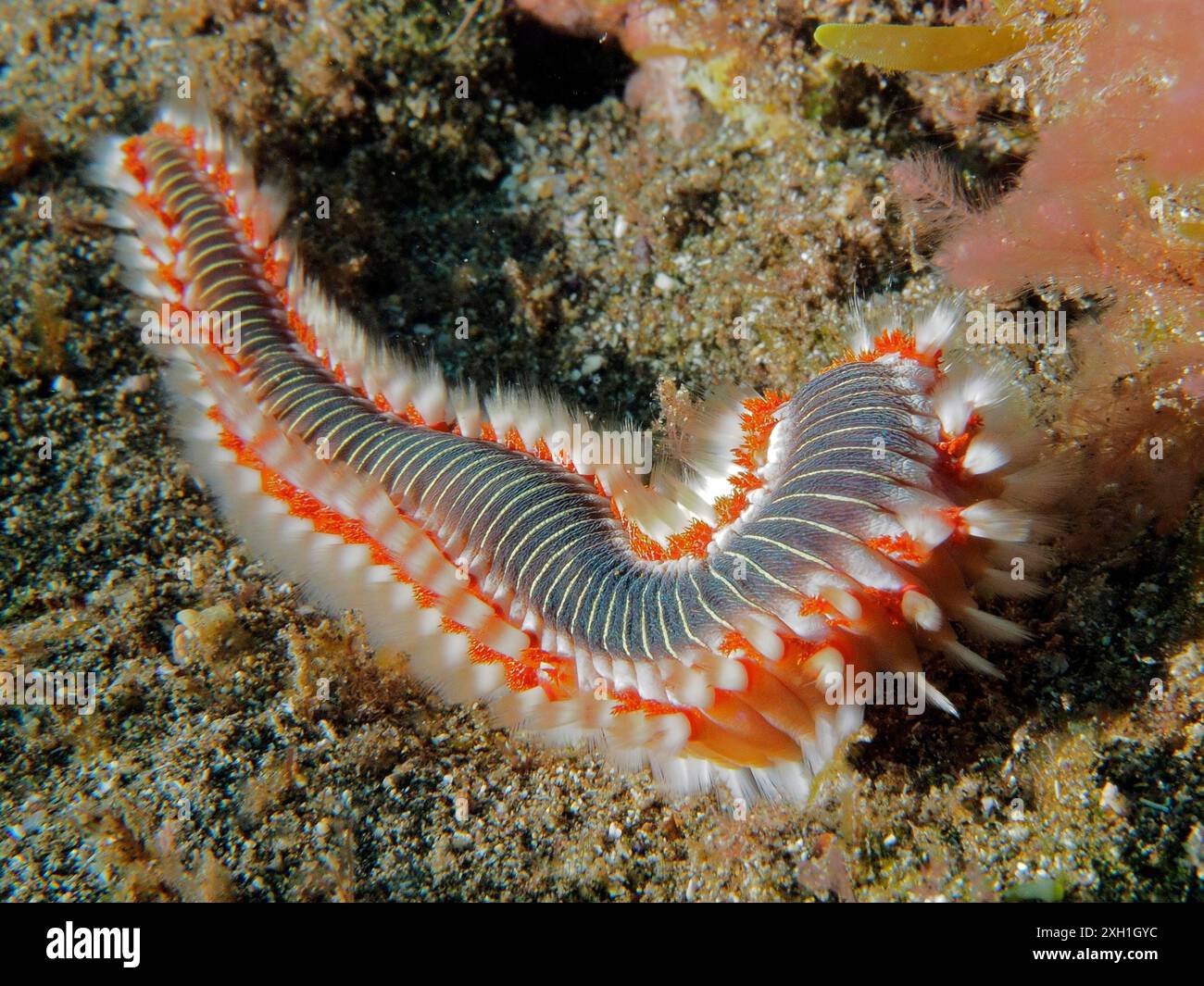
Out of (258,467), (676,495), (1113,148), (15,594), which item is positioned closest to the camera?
(1113,148)

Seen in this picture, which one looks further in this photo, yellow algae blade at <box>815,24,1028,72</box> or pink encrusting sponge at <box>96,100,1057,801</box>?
yellow algae blade at <box>815,24,1028,72</box>

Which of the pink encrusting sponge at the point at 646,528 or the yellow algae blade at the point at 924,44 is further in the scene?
the yellow algae blade at the point at 924,44

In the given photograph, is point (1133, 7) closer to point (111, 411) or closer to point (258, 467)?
point (258, 467)

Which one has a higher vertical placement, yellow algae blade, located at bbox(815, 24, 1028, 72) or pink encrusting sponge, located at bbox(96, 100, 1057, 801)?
yellow algae blade, located at bbox(815, 24, 1028, 72)

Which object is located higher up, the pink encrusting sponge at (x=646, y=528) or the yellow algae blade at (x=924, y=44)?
the yellow algae blade at (x=924, y=44)
